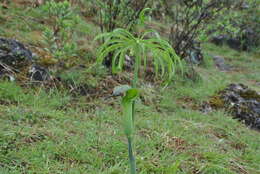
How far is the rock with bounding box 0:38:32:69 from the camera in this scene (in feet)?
11.5

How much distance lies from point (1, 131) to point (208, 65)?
20.0 feet

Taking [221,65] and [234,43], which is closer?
[221,65]

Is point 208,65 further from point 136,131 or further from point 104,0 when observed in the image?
point 136,131

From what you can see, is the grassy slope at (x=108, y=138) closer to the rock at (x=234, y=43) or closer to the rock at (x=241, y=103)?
the rock at (x=241, y=103)

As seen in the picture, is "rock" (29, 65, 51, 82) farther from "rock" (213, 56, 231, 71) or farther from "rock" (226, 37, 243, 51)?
"rock" (226, 37, 243, 51)

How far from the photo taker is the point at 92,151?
2369 mm

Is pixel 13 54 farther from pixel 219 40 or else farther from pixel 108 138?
pixel 219 40

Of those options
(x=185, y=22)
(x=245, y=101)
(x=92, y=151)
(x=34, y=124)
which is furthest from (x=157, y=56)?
(x=185, y=22)

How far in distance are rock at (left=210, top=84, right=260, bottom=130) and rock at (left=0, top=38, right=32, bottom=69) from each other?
2765 millimetres

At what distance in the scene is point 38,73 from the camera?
3.56m

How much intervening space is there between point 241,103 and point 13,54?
10.8 feet

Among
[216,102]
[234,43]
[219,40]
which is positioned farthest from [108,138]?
[234,43]

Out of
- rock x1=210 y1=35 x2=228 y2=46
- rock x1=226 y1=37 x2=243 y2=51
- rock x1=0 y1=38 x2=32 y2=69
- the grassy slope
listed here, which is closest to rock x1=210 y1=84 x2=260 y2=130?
the grassy slope

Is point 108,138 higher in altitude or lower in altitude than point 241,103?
higher
